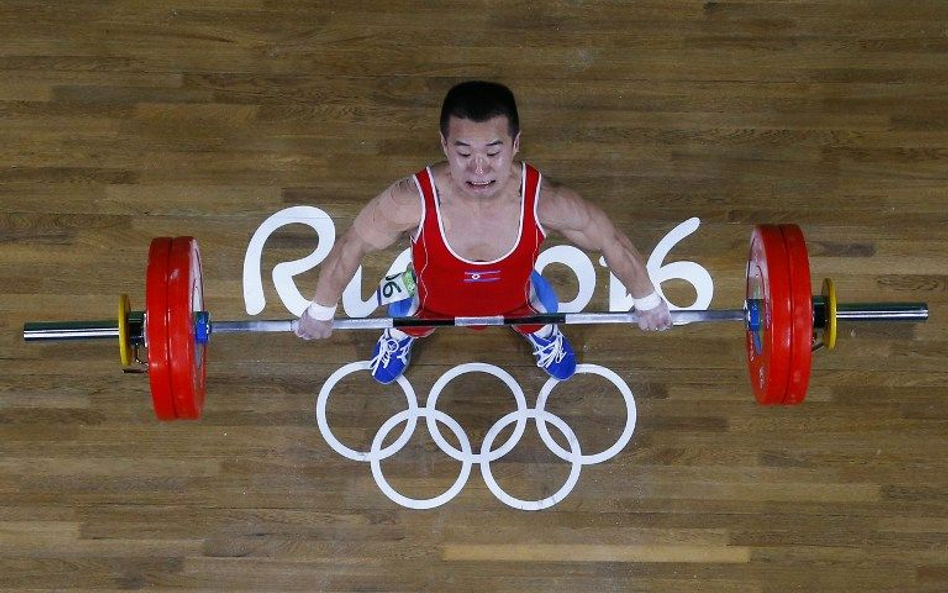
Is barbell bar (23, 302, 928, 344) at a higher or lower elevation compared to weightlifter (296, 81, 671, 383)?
lower

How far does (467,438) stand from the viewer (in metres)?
3.99

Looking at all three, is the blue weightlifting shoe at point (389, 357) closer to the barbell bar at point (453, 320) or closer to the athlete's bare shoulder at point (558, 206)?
the barbell bar at point (453, 320)

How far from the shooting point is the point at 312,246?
4.21m

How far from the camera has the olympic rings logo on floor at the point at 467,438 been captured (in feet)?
12.9

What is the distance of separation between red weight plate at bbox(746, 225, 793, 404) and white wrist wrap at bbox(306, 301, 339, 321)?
1.30 meters

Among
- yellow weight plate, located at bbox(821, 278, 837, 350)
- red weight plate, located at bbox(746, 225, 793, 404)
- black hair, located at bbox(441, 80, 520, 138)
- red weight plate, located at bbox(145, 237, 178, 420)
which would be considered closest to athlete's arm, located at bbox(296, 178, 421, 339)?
black hair, located at bbox(441, 80, 520, 138)

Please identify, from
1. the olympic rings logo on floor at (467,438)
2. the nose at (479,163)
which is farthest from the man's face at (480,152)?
the olympic rings logo on floor at (467,438)

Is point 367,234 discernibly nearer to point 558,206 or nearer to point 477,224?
point 477,224

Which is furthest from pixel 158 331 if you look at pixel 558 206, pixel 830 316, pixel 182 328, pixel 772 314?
pixel 830 316

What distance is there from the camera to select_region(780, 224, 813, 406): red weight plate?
10.1 feet

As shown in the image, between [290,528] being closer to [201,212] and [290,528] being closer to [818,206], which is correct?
[201,212]

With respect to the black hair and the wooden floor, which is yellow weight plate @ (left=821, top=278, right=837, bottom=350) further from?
the black hair

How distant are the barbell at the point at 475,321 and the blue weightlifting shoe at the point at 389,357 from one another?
474 millimetres

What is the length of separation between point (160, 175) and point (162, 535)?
1.41 meters
